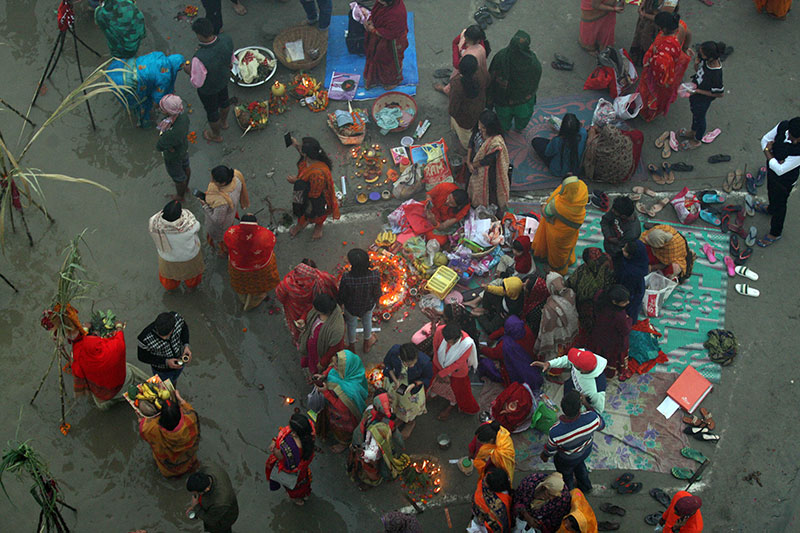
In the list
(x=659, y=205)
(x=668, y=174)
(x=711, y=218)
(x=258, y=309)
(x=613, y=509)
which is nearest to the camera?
(x=613, y=509)

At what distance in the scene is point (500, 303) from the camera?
25.4ft

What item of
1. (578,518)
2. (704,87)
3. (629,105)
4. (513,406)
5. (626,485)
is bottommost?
(626,485)

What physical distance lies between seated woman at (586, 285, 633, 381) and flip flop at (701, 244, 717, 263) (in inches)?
72.1

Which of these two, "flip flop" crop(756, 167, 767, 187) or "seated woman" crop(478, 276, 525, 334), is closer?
"seated woman" crop(478, 276, 525, 334)

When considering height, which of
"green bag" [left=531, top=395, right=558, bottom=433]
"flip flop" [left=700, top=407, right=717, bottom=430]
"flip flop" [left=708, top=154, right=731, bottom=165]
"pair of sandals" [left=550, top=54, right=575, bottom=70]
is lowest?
"flip flop" [left=700, top=407, right=717, bottom=430]

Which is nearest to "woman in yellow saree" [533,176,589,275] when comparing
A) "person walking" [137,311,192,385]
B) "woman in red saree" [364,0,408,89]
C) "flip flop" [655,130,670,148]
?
"flip flop" [655,130,670,148]

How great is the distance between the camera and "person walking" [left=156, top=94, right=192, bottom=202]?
27.4 feet

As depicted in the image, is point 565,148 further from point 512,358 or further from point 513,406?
point 513,406

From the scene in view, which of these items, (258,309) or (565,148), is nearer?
(258,309)

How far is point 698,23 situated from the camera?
11.1 meters

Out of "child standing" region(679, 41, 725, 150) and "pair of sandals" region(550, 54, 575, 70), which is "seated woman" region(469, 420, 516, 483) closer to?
"child standing" region(679, 41, 725, 150)

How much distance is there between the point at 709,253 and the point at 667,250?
0.86 m

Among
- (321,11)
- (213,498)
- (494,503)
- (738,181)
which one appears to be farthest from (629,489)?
(321,11)

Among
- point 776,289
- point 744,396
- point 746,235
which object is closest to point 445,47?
point 746,235
